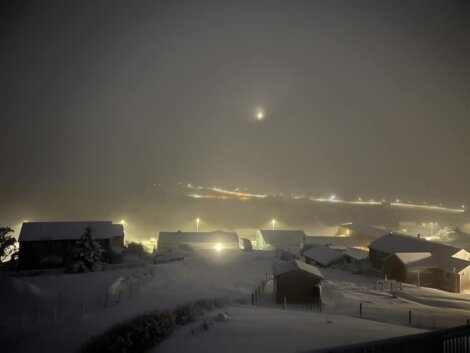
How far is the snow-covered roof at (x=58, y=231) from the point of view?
44000 mm

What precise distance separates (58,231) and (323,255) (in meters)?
45.9

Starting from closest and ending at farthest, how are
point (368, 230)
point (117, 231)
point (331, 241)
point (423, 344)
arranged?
point (423, 344) < point (117, 231) < point (331, 241) < point (368, 230)

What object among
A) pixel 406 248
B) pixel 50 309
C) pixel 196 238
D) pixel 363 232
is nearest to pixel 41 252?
pixel 50 309

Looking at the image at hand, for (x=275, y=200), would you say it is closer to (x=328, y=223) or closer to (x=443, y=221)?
(x=328, y=223)

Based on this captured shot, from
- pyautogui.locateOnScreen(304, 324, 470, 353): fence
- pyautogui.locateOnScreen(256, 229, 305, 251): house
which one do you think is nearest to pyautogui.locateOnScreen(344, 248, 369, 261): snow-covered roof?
pyautogui.locateOnScreen(256, 229, 305, 251): house

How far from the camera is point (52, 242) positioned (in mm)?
44531

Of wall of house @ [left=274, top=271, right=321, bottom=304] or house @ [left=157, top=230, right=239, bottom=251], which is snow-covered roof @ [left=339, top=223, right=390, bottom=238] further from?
wall of house @ [left=274, top=271, right=321, bottom=304]

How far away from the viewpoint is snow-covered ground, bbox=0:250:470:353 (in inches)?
493

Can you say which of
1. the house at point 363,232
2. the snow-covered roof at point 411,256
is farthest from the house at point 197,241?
the house at point 363,232

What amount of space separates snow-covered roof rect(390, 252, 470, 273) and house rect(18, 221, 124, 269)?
4433cm

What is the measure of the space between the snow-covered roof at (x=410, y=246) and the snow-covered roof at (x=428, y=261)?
1.07 metres

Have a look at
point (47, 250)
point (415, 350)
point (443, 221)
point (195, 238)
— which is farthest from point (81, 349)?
point (443, 221)

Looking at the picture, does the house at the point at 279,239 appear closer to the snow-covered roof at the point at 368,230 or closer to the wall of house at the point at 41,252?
the snow-covered roof at the point at 368,230

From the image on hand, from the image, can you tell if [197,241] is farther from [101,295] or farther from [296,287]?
[296,287]
